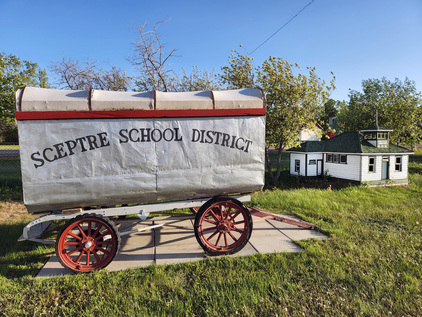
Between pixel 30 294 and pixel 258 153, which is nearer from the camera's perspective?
pixel 30 294

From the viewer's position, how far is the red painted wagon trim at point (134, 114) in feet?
10.5

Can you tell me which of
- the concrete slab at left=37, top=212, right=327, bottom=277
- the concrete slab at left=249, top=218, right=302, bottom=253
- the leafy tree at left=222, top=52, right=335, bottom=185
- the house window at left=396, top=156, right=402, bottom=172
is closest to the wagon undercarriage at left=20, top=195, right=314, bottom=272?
the concrete slab at left=37, top=212, right=327, bottom=277

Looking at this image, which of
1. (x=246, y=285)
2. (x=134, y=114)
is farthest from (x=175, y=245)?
(x=134, y=114)

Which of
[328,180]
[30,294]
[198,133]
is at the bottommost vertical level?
[328,180]

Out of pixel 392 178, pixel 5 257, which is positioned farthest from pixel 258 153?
pixel 392 178

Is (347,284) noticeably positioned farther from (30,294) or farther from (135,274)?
(30,294)

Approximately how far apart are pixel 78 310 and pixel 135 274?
83 cm

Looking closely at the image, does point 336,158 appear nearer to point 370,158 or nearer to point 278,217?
point 370,158

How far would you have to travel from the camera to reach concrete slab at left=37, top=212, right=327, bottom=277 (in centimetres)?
392

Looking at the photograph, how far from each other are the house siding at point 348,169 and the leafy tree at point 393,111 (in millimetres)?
7519

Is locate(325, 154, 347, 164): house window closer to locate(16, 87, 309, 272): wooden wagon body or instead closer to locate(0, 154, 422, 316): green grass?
locate(0, 154, 422, 316): green grass

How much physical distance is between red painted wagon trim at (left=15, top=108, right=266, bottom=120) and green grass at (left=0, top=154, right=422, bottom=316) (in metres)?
2.31

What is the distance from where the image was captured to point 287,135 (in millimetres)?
15008

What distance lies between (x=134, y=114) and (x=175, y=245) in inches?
102
